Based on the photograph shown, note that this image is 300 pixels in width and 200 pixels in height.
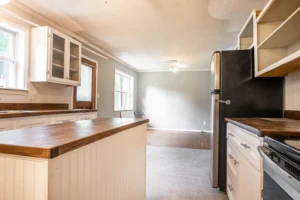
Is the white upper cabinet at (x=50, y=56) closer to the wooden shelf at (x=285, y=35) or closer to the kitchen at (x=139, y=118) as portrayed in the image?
the kitchen at (x=139, y=118)

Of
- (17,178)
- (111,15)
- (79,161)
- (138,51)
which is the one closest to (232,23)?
(111,15)

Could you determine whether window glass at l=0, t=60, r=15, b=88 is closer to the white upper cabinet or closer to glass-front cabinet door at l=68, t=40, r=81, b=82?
the white upper cabinet

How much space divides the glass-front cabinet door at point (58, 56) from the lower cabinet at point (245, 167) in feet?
8.49

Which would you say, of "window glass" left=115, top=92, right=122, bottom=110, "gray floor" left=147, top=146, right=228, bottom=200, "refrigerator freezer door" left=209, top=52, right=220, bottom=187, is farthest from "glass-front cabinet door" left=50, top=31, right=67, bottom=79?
"window glass" left=115, top=92, right=122, bottom=110

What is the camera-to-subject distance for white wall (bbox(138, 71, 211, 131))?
6.84m

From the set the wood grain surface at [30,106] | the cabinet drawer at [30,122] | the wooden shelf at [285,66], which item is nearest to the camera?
the wooden shelf at [285,66]

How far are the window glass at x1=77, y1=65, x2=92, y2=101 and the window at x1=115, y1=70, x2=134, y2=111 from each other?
142cm

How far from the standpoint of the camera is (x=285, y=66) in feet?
5.08

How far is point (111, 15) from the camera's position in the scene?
2.74m

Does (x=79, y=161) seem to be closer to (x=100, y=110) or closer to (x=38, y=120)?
(x=38, y=120)

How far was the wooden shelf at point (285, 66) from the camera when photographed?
1.34 metres

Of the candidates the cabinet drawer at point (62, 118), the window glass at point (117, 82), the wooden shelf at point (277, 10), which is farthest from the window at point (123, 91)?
the wooden shelf at point (277, 10)

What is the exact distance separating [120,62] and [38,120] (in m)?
3.92

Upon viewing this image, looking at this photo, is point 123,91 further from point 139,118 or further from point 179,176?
point 139,118
